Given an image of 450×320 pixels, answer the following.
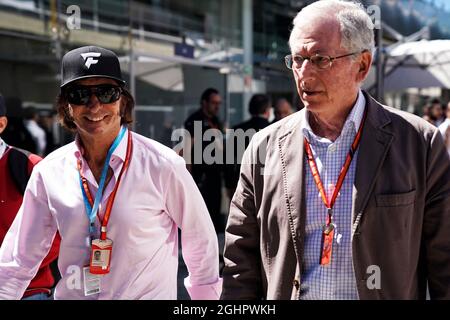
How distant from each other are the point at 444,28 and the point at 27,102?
7.80 m

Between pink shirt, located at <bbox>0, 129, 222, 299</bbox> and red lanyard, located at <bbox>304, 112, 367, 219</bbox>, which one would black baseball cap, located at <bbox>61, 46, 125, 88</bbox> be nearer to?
pink shirt, located at <bbox>0, 129, 222, 299</bbox>

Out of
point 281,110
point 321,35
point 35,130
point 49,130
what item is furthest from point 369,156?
point 49,130

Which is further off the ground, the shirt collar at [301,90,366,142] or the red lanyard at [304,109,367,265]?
the shirt collar at [301,90,366,142]

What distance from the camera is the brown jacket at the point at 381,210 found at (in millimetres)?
1900

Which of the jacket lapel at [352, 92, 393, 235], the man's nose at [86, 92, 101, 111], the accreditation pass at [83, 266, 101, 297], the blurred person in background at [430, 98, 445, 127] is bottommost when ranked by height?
the accreditation pass at [83, 266, 101, 297]

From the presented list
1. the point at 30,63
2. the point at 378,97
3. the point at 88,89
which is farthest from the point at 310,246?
the point at 30,63

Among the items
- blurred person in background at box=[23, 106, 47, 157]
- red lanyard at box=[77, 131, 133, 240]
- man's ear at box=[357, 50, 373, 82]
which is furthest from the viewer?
blurred person in background at box=[23, 106, 47, 157]

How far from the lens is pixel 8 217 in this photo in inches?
114

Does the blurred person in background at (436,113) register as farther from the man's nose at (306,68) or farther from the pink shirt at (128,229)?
the man's nose at (306,68)

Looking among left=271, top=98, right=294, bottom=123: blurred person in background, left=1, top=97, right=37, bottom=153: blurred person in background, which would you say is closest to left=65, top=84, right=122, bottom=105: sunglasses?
left=271, top=98, right=294, bottom=123: blurred person in background

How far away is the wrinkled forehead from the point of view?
1.93 meters

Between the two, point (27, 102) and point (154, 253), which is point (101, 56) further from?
point (27, 102)

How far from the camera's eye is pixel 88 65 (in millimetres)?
2305

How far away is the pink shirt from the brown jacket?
1.10 feet
